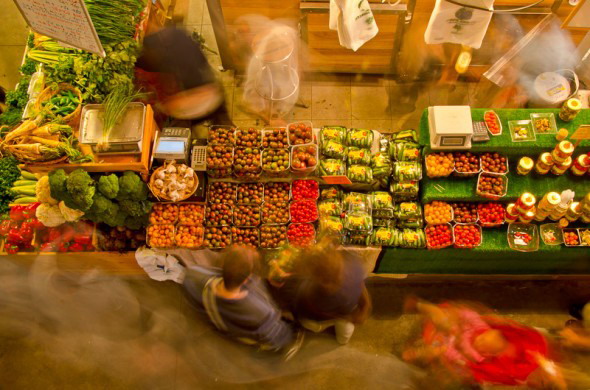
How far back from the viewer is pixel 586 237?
3.67 meters

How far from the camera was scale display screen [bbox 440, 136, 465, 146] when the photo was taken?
366 centimetres

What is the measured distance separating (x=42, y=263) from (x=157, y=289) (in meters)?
1.12

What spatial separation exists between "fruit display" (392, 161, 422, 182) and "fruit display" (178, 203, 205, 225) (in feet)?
5.92

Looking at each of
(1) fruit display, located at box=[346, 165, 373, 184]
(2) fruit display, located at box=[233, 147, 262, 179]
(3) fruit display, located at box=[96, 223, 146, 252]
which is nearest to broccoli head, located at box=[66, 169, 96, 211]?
(3) fruit display, located at box=[96, 223, 146, 252]

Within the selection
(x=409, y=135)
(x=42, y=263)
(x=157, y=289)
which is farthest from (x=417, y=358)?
(x=42, y=263)

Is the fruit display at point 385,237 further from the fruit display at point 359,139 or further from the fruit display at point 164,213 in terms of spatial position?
the fruit display at point 164,213

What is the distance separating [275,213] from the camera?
3752 millimetres

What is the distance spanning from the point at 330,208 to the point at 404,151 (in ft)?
2.88

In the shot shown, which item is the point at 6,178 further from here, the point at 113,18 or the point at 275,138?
the point at 275,138

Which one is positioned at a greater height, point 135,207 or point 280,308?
point 135,207

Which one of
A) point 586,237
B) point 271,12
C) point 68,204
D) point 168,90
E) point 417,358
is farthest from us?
point 271,12

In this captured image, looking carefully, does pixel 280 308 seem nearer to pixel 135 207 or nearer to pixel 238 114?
pixel 135 207

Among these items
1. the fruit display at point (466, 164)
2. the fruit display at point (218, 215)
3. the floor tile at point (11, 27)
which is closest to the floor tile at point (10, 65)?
the floor tile at point (11, 27)

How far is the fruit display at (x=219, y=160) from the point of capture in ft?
12.2
